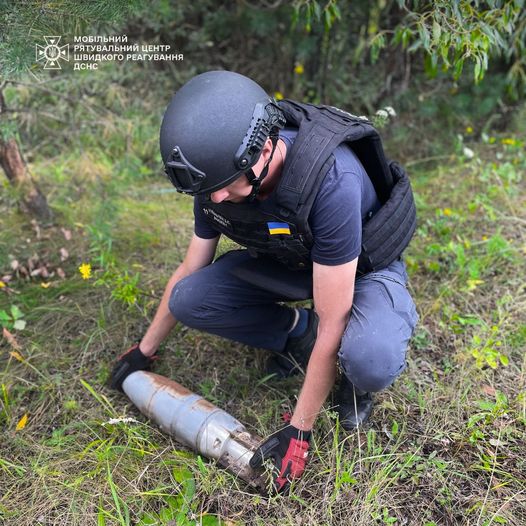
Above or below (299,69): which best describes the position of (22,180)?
below

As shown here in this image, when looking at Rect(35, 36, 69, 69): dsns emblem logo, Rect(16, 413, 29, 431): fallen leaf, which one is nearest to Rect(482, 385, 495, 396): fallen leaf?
Rect(16, 413, 29, 431): fallen leaf

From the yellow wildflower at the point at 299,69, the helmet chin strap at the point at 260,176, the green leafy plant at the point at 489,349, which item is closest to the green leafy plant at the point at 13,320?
the helmet chin strap at the point at 260,176

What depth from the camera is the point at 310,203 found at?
169 centimetres

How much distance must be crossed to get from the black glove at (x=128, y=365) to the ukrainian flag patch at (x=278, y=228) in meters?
0.95

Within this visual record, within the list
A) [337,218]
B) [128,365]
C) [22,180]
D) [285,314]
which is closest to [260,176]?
[337,218]

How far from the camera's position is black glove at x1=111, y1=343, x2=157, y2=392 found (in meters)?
2.32

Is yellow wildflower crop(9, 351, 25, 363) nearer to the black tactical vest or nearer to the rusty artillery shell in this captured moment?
the rusty artillery shell

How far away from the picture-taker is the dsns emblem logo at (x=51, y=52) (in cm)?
216

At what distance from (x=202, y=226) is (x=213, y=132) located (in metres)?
0.63

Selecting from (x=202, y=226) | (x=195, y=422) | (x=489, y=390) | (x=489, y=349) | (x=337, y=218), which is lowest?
(x=195, y=422)

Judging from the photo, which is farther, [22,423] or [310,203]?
[22,423]

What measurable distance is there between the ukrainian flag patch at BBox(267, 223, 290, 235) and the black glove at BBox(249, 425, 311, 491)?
734mm

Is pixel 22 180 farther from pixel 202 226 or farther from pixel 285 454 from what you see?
pixel 285 454

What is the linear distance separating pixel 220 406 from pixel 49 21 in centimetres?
175
